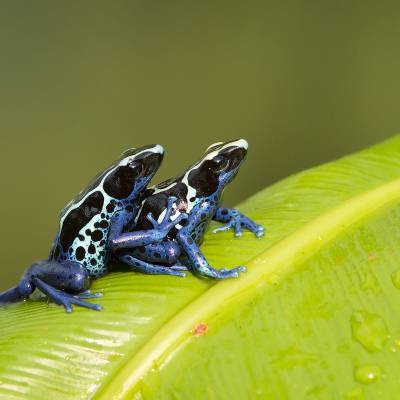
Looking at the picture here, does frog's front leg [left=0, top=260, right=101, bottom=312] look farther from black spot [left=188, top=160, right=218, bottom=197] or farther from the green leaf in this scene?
black spot [left=188, top=160, right=218, bottom=197]

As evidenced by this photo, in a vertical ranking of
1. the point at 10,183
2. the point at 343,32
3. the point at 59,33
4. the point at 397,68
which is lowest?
the point at 10,183

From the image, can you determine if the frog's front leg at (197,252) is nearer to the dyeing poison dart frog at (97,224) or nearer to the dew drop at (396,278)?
the dyeing poison dart frog at (97,224)

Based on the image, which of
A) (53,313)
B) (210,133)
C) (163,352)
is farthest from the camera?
(210,133)

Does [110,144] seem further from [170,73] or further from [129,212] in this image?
[129,212]

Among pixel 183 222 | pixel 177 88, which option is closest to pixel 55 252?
pixel 183 222

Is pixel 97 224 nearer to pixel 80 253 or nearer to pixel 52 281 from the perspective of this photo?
pixel 80 253

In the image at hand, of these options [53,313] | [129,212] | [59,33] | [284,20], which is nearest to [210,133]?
[284,20]
